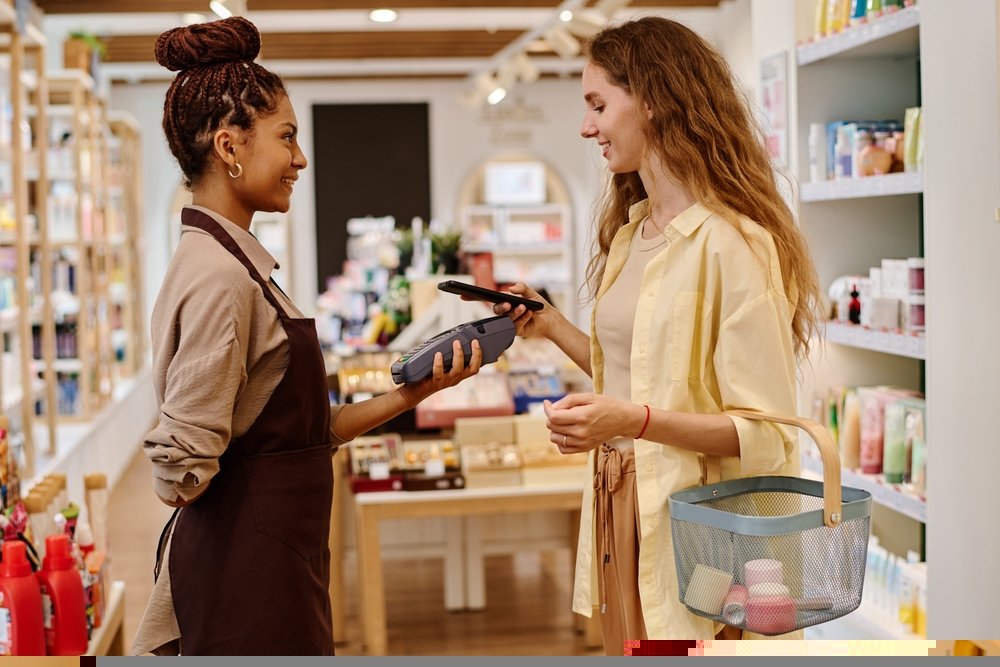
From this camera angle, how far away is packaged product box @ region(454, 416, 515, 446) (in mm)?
3914

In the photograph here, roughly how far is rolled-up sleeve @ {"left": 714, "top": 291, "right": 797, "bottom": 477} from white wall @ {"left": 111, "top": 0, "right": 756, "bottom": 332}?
31.3 ft

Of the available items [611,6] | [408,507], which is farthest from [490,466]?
[611,6]

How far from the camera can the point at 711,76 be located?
Result: 1.65 metres

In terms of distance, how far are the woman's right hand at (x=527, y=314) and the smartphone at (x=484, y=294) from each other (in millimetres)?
11

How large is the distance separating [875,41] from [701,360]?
1.71 meters

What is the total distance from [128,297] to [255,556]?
27.1 feet

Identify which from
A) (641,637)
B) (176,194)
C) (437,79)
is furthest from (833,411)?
(176,194)

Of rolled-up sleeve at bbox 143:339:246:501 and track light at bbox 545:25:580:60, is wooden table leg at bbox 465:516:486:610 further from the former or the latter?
track light at bbox 545:25:580:60

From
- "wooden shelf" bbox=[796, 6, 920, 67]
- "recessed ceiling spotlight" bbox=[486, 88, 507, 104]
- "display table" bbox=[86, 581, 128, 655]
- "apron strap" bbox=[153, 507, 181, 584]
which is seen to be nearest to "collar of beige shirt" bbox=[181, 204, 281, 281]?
"apron strap" bbox=[153, 507, 181, 584]

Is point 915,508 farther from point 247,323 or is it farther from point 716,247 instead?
point 247,323

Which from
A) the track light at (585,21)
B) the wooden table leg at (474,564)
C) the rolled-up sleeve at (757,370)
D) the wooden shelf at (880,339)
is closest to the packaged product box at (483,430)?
the wooden table leg at (474,564)

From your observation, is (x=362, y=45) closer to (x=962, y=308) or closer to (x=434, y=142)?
(x=434, y=142)

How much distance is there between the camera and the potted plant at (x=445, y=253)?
18.1 ft

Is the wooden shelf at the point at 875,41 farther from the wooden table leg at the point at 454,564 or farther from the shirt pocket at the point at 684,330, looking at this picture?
the wooden table leg at the point at 454,564
